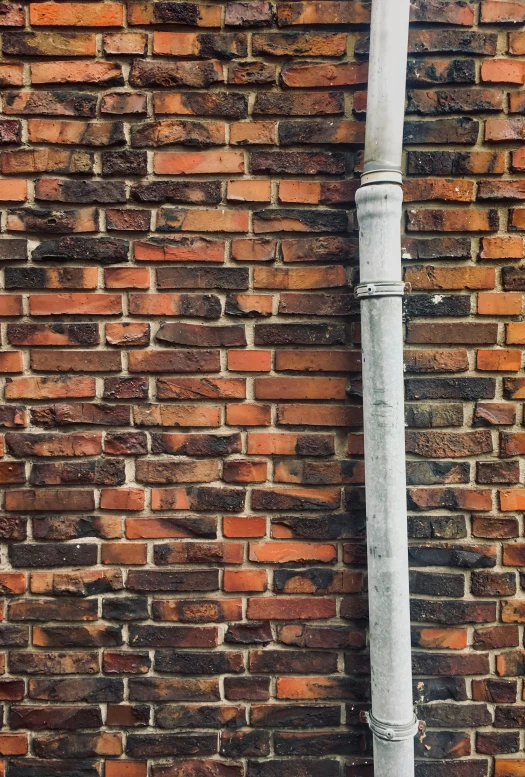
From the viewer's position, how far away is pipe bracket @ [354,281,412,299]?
125 centimetres

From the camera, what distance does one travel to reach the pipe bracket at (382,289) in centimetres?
125

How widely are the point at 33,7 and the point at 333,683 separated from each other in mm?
1832

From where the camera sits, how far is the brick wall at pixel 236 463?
4.51 ft

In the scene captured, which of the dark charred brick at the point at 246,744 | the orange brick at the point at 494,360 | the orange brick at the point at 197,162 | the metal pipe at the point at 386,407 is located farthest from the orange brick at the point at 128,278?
the dark charred brick at the point at 246,744

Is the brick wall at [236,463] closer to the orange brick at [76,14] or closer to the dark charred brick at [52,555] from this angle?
the dark charred brick at [52,555]

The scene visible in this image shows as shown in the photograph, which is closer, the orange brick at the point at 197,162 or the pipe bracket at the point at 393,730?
the pipe bracket at the point at 393,730

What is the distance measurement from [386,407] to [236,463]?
0.40 metres

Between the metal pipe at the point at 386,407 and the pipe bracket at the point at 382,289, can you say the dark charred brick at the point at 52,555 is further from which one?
the pipe bracket at the point at 382,289

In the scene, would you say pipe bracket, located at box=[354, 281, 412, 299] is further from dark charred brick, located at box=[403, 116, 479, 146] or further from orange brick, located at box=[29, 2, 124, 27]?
orange brick, located at box=[29, 2, 124, 27]

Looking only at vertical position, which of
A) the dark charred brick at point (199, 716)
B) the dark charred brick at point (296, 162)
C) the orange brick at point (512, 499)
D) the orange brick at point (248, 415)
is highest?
the dark charred brick at point (296, 162)

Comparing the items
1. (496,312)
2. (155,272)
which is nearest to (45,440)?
(155,272)

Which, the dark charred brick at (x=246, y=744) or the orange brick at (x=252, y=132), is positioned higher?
the orange brick at (x=252, y=132)

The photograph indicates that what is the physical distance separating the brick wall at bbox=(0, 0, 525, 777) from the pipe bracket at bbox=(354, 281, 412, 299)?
0.36ft

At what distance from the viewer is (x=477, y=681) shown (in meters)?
1.39
